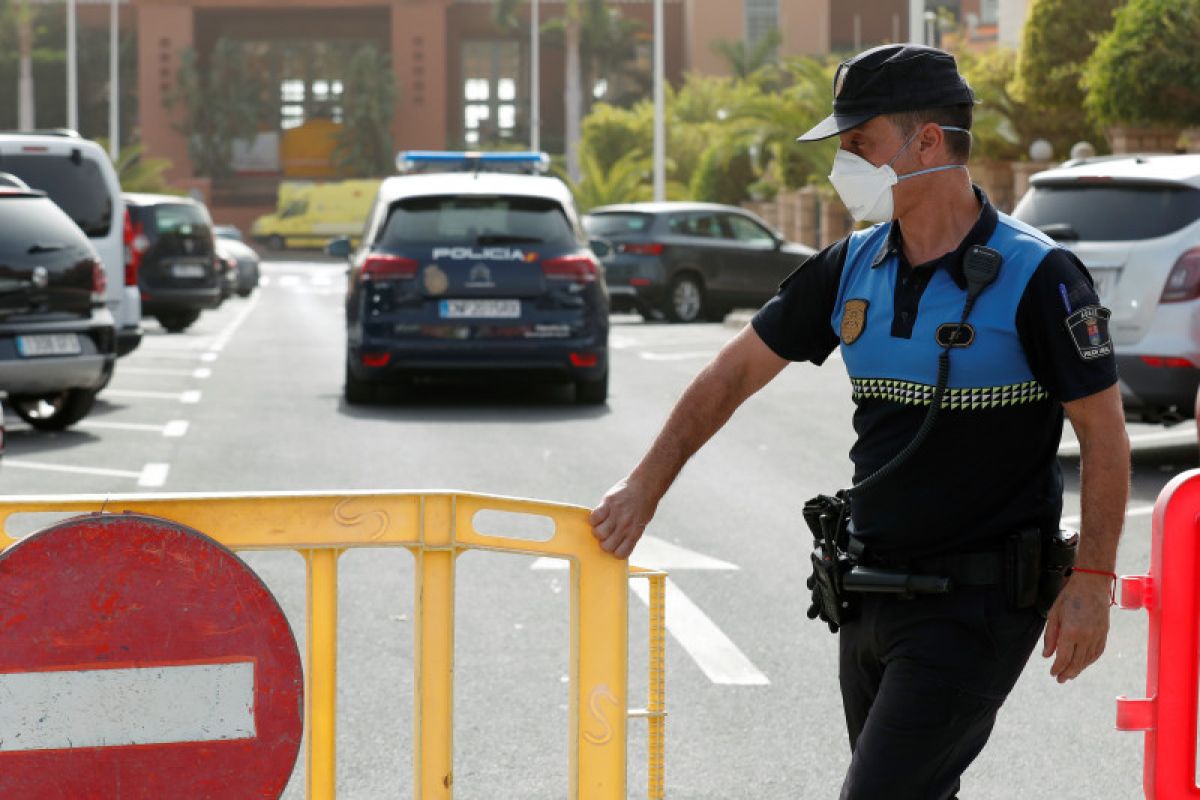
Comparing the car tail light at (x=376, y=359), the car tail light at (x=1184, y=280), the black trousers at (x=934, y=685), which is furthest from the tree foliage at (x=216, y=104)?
the black trousers at (x=934, y=685)

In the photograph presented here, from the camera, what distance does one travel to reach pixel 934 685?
3.77 m

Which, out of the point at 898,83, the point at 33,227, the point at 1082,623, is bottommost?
the point at 1082,623

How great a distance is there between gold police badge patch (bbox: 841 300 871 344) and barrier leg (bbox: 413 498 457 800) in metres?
0.81

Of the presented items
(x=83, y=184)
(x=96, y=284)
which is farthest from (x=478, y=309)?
(x=83, y=184)

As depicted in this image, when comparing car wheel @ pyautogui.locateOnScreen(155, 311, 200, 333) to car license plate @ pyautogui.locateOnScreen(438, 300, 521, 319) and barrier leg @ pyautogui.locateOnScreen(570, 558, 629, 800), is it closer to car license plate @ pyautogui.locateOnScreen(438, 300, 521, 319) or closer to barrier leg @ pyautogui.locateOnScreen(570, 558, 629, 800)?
car license plate @ pyautogui.locateOnScreen(438, 300, 521, 319)

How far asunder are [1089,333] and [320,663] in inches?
60.1

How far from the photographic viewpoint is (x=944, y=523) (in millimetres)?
3844

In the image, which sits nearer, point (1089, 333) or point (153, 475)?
point (1089, 333)

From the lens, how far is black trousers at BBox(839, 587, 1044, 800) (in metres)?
3.75

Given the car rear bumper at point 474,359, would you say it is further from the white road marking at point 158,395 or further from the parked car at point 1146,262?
the parked car at point 1146,262

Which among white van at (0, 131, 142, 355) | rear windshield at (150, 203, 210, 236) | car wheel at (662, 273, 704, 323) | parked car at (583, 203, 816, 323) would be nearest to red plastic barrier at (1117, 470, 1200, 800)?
white van at (0, 131, 142, 355)

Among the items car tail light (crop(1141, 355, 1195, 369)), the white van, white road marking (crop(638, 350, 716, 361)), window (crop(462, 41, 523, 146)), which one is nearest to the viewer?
car tail light (crop(1141, 355, 1195, 369))

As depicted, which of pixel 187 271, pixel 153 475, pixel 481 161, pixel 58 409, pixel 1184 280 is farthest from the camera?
pixel 187 271

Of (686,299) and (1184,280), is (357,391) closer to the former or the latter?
(1184,280)
